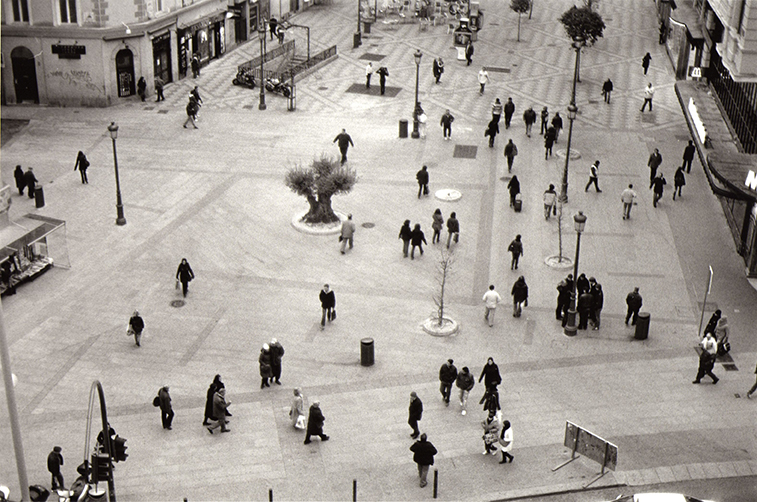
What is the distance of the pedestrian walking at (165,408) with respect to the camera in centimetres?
2330

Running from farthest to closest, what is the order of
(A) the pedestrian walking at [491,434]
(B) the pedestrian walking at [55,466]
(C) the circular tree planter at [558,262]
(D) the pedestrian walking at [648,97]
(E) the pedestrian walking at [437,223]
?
(D) the pedestrian walking at [648,97] → (E) the pedestrian walking at [437,223] → (C) the circular tree planter at [558,262] → (A) the pedestrian walking at [491,434] → (B) the pedestrian walking at [55,466]

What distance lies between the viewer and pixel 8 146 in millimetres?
42812

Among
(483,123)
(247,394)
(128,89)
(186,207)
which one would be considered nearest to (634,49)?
(483,123)

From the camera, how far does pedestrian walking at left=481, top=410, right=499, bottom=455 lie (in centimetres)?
2234

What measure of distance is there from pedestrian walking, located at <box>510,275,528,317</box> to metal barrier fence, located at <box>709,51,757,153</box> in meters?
11.3

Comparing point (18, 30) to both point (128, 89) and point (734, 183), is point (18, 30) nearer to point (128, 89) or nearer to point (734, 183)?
point (128, 89)

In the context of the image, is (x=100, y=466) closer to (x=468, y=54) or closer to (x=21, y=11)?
(x=21, y=11)

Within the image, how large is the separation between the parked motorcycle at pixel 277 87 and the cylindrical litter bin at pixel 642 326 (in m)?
26.1

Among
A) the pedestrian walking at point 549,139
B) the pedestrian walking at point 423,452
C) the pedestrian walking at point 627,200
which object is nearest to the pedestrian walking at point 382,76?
→ the pedestrian walking at point 549,139

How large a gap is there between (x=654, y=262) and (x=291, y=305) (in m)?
12.0

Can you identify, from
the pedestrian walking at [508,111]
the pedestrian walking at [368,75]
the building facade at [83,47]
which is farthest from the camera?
the pedestrian walking at [368,75]

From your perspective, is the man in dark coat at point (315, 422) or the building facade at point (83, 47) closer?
the man in dark coat at point (315, 422)

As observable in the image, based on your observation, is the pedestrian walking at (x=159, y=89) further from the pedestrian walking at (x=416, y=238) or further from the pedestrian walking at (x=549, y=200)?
the pedestrian walking at (x=549, y=200)

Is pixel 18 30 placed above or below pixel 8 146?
above
